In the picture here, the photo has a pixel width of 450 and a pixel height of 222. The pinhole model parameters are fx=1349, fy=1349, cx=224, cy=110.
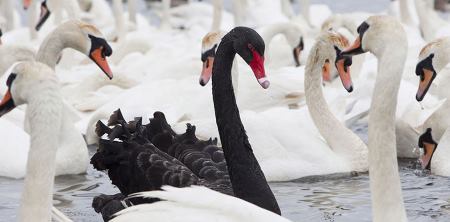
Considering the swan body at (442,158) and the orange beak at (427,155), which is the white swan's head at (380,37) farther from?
the orange beak at (427,155)

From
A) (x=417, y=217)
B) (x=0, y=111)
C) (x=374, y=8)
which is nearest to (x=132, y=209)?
(x=0, y=111)

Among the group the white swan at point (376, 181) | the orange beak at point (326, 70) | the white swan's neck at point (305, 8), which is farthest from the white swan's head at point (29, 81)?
the white swan's neck at point (305, 8)

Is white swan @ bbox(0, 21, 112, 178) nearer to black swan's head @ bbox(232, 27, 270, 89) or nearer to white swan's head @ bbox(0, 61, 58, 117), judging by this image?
black swan's head @ bbox(232, 27, 270, 89)

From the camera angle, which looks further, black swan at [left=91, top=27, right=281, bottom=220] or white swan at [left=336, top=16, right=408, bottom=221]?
black swan at [left=91, top=27, right=281, bottom=220]

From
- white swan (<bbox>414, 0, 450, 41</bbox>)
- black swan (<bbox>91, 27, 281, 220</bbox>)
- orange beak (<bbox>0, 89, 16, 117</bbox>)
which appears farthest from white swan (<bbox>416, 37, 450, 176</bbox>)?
white swan (<bbox>414, 0, 450, 41</bbox>)

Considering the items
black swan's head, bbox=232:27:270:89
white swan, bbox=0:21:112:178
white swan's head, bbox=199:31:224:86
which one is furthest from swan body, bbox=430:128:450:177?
black swan's head, bbox=232:27:270:89

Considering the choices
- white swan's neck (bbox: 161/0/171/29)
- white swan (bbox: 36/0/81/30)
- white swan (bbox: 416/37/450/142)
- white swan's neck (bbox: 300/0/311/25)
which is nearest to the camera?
white swan (bbox: 416/37/450/142)

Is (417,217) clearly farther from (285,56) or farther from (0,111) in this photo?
(285,56)

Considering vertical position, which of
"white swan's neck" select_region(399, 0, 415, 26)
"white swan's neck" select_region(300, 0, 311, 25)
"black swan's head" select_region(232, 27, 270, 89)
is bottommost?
"black swan's head" select_region(232, 27, 270, 89)

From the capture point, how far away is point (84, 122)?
10.1 m

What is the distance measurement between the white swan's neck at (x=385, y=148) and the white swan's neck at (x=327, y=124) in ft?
9.70

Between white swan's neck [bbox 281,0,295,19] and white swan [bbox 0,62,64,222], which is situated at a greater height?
white swan's neck [bbox 281,0,295,19]

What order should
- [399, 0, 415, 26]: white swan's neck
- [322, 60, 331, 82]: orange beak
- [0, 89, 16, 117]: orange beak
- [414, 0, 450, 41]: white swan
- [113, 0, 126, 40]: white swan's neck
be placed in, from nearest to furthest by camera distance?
1. [0, 89, 16, 117]: orange beak
2. [322, 60, 331, 82]: orange beak
3. [414, 0, 450, 41]: white swan
4. [113, 0, 126, 40]: white swan's neck
5. [399, 0, 415, 26]: white swan's neck

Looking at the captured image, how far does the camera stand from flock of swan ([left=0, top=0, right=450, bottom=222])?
4887 millimetres
